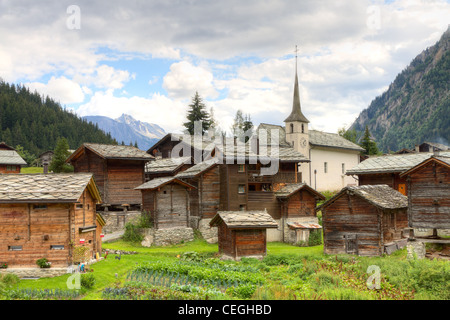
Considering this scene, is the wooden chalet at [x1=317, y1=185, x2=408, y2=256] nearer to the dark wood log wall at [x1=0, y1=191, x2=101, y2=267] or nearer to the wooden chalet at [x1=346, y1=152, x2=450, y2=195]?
the wooden chalet at [x1=346, y1=152, x2=450, y2=195]

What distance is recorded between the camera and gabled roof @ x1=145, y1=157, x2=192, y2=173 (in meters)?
46.4

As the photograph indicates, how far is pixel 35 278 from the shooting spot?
21.9 metres

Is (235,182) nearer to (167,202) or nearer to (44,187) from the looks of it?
(167,202)

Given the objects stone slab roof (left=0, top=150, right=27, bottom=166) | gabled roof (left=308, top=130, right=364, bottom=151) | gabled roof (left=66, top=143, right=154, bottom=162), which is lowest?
gabled roof (left=66, top=143, right=154, bottom=162)

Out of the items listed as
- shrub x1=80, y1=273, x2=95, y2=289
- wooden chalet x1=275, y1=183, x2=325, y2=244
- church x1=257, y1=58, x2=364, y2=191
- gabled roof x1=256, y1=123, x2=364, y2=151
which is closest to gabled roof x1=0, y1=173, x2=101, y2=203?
shrub x1=80, y1=273, x2=95, y2=289

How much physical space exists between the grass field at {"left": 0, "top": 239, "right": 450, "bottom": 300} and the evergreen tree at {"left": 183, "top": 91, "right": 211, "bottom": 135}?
4930cm

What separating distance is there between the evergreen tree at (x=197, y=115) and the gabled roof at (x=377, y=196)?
47056mm

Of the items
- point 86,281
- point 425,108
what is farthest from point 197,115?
point 425,108

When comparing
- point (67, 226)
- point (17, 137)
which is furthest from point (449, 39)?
point (67, 226)

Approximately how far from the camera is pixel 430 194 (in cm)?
2814

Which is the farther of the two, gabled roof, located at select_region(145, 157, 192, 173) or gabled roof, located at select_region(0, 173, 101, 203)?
gabled roof, located at select_region(145, 157, 192, 173)

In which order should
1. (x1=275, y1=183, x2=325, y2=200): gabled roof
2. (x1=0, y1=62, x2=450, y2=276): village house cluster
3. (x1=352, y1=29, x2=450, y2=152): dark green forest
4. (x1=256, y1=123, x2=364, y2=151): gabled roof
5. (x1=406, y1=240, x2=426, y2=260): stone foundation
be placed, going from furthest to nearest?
(x1=352, y1=29, x2=450, y2=152): dark green forest
(x1=256, y1=123, x2=364, y2=151): gabled roof
(x1=275, y1=183, x2=325, y2=200): gabled roof
(x1=406, y1=240, x2=426, y2=260): stone foundation
(x1=0, y1=62, x2=450, y2=276): village house cluster
